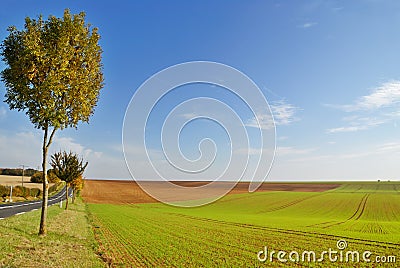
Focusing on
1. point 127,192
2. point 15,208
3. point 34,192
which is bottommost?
point 127,192

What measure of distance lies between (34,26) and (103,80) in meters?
→ 4.17

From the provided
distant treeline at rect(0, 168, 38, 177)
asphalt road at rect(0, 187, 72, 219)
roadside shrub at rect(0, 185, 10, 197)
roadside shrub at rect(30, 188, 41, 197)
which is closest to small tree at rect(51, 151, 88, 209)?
asphalt road at rect(0, 187, 72, 219)

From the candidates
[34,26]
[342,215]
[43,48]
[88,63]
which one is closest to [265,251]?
[88,63]

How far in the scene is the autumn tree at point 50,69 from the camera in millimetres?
15500

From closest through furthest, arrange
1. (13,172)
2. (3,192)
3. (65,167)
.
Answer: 1. (65,167)
2. (3,192)
3. (13,172)

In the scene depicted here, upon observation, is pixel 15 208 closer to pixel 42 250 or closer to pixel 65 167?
pixel 65 167

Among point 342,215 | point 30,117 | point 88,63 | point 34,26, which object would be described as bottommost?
point 342,215

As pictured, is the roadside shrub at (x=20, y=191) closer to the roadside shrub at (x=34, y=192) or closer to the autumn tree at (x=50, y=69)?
the roadside shrub at (x=34, y=192)

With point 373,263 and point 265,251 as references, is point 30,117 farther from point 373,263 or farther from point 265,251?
point 373,263

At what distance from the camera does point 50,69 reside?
52.5 ft

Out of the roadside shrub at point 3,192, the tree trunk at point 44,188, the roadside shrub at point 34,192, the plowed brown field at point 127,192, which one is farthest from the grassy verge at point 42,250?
the roadside shrub at point 34,192

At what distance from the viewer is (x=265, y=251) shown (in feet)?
58.0

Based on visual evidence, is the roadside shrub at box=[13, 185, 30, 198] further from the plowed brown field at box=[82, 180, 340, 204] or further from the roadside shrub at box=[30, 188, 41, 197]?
the plowed brown field at box=[82, 180, 340, 204]

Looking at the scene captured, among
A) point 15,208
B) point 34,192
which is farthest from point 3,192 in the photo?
point 15,208
